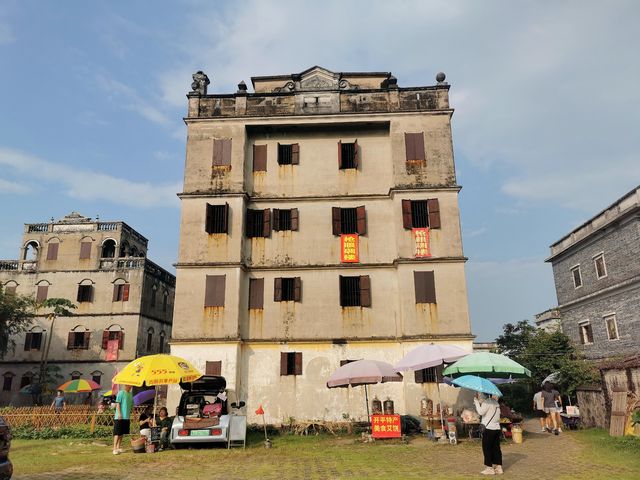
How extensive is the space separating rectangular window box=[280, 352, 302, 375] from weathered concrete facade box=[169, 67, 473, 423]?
97 mm

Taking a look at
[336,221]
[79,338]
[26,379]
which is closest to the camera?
[336,221]

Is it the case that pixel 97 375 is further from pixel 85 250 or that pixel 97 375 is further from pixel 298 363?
pixel 298 363

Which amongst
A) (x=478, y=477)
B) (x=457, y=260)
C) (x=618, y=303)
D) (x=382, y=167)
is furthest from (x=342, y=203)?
(x=618, y=303)

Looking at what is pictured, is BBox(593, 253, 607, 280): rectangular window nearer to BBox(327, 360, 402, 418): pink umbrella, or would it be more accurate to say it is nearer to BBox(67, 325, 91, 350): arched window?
BBox(327, 360, 402, 418): pink umbrella

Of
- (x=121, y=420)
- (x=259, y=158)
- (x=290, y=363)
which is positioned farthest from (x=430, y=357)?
(x=259, y=158)

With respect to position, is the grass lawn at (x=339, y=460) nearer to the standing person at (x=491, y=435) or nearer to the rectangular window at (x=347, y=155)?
the standing person at (x=491, y=435)

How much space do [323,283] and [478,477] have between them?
12429 millimetres

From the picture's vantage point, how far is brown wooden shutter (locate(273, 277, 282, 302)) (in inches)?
834

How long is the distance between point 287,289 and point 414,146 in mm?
9220

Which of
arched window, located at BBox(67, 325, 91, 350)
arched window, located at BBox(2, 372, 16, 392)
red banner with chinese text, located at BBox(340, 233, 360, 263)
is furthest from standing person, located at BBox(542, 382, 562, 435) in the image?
arched window, located at BBox(2, 372, 16, 392)

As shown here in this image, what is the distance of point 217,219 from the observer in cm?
2180

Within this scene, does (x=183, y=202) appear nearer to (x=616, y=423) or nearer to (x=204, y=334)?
(x=204, y=334)

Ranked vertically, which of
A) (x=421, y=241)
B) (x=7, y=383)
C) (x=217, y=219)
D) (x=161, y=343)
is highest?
(x=217, y=219)

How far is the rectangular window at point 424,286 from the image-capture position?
20.5 metres
